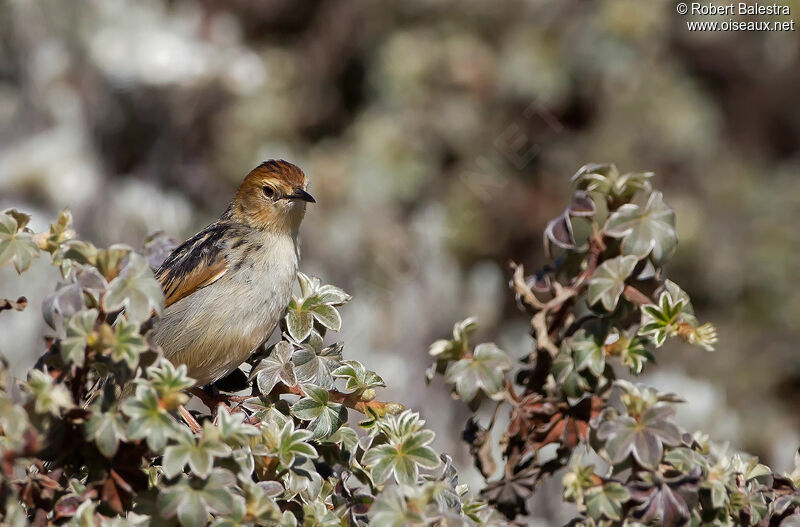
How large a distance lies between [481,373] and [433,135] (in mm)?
5198

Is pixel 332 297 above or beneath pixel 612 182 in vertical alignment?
beneath

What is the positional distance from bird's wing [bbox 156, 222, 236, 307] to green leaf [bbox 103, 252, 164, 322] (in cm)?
151

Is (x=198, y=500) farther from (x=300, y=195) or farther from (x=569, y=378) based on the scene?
(x=300, y=195)

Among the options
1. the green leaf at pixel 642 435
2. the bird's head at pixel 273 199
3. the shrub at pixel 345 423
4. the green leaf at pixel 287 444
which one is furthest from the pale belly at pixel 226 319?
the green leaf at pixel 642 435

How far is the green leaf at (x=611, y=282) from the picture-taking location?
2.13m

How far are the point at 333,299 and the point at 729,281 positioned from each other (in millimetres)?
5126

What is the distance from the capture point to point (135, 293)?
6.02ft

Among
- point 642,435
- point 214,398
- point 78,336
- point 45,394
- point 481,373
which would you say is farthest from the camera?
point 214,398

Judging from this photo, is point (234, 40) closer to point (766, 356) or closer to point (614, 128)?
point (614, 128)

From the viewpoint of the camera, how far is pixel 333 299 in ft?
8.04

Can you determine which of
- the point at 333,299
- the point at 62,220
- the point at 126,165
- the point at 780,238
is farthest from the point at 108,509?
the point at 780,238

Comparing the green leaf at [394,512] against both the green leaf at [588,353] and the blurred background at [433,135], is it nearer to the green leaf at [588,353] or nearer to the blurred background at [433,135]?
the green leaf at [588,353]

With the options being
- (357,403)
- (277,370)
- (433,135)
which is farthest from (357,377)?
(433,135)

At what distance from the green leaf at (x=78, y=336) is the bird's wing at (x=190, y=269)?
1.54m
